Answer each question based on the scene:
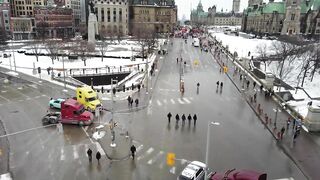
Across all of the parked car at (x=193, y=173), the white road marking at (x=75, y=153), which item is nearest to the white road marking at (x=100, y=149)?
the white road marking at (x=75, y=153)

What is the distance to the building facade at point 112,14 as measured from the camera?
132125 millimetres

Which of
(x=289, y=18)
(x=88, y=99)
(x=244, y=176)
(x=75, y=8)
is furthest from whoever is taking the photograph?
(x=75, y=8)

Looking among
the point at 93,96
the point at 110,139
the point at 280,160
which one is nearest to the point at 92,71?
the point at 93,96

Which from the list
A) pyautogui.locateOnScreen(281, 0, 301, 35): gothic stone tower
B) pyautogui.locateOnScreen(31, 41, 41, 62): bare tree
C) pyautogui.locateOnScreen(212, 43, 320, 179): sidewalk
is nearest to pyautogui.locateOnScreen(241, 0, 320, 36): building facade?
pyautogui.locateOnScreen(281, 0, 301, 35): gothic stone tower

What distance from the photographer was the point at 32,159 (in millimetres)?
21625

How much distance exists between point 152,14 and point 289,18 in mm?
61908

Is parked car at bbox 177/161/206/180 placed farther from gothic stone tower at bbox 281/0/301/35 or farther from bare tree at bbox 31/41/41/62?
gothic stone tower at bbox 281/0/301/35

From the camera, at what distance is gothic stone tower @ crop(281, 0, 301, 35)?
128625mm

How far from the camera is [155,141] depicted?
2486 cm

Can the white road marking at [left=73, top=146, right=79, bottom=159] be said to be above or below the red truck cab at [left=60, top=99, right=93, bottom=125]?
below

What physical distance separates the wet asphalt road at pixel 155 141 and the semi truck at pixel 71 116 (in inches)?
30.9

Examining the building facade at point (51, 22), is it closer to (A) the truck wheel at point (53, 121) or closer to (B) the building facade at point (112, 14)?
(B) the building facade at point (112, 14)

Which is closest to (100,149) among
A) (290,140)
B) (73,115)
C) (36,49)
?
(73,115)

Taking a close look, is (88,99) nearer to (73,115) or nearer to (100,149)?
(73,115)
